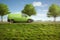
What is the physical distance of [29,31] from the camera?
13.5 ft

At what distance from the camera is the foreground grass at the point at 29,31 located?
4.09 metres

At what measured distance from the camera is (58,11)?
4.18 metres

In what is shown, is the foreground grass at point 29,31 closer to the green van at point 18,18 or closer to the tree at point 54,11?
the green van at point 18,18

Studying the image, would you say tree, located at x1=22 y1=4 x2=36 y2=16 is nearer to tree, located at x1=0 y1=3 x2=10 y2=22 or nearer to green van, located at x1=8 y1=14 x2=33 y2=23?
green van, located at x1=8 y1=14 x2=33 y2=23

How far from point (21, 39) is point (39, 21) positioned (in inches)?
22.1

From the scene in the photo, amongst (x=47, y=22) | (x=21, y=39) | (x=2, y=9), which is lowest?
(x=21, y=39)

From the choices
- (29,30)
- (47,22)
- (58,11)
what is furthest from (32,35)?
(58,11)

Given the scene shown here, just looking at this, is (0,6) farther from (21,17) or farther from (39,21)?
(39,21)

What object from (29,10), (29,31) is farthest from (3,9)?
(29,31)

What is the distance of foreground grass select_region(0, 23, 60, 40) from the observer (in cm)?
409

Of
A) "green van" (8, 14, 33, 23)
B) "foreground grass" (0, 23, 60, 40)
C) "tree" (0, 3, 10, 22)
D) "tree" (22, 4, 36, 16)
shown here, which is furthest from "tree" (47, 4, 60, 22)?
"tree" (0, 3, 10, 22)

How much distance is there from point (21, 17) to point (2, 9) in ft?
1.44

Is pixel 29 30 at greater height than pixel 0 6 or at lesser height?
lesser

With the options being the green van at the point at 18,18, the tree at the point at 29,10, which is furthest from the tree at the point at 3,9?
the tree at the point at 29,10
